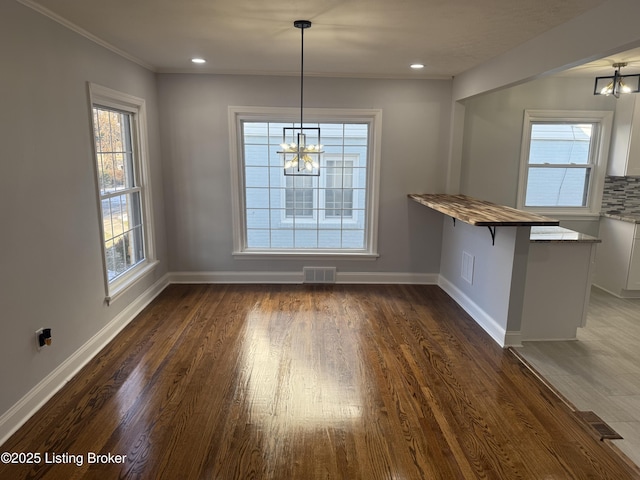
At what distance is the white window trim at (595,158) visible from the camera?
500 cm

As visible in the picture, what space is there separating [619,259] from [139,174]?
18.0 ft

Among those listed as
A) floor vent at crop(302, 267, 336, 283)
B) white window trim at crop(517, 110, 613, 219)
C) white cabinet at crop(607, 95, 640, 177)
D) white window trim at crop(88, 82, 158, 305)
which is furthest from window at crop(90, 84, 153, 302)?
white cabinet at crop(607, 95, 640, 177)

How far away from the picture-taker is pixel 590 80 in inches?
195

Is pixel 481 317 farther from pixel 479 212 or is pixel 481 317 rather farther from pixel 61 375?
pixel 61 375

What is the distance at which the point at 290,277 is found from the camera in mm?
5215

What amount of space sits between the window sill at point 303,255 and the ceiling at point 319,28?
7.02ft

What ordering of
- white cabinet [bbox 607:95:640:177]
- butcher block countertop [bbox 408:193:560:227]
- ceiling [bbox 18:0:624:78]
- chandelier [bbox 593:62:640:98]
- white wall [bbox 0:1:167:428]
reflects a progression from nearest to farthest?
white wall [bbox 0:1:167:428], ceiling [bbox 18:0:624:78], butcher block countertop [bbox 408:193:560:227], chandelier [bbox 593:62:640:98], white cabinet [bbox 607:95:640:177]

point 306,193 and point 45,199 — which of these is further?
point 306,193

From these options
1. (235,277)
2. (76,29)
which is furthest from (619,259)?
(76,29)

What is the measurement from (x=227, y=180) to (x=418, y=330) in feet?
8.95

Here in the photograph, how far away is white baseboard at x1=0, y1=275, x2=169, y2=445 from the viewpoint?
2389 millimetres

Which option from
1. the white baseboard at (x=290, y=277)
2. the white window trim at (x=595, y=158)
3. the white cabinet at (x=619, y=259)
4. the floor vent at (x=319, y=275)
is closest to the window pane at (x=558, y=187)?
the white window trim at (x=595, y=158)

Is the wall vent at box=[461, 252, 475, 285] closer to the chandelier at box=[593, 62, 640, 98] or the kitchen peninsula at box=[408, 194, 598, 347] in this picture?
the kitchen peninsula at box=[408, 194, 598, 347]

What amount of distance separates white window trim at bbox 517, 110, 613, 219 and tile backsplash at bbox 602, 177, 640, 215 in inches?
5.0
